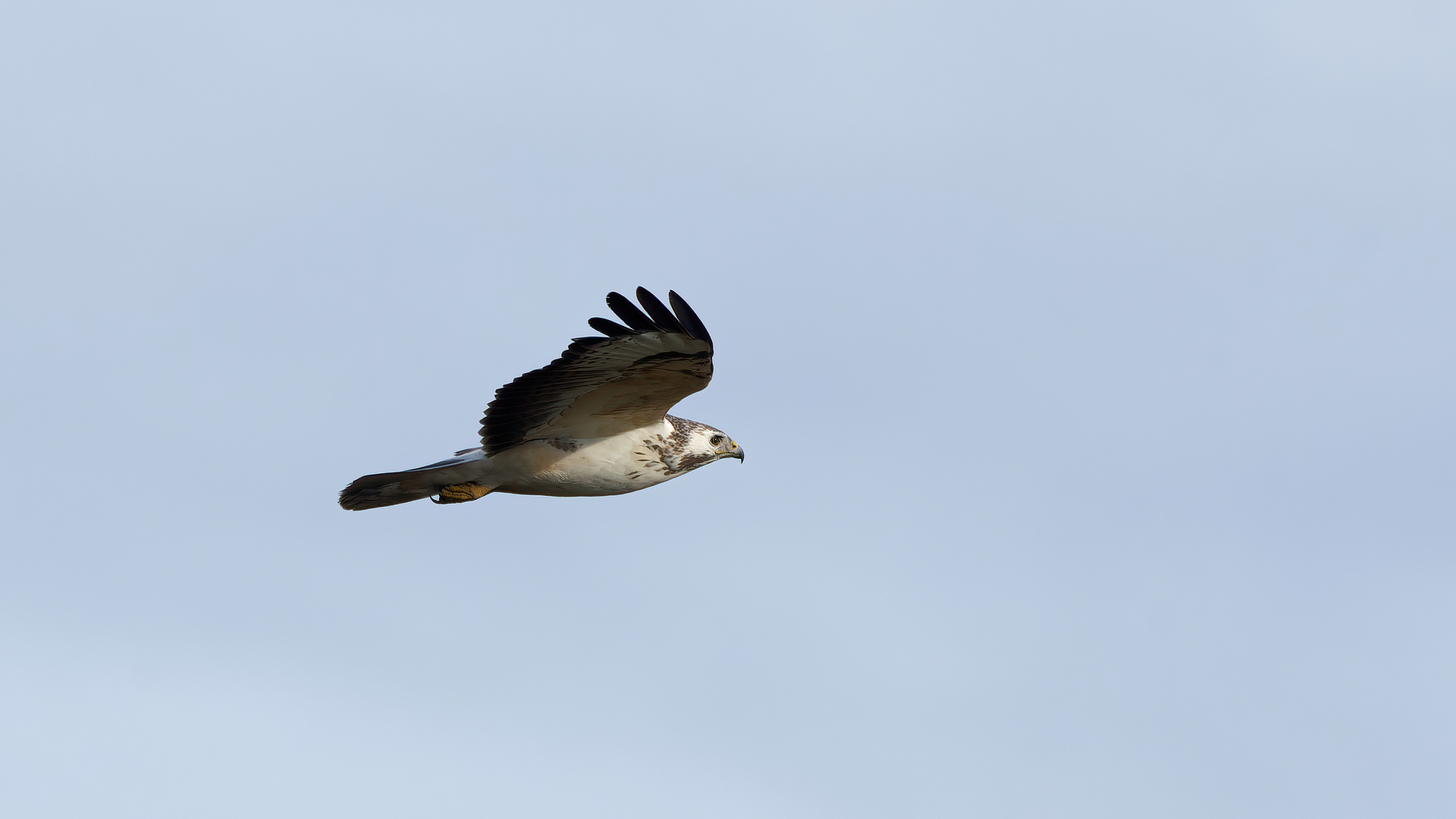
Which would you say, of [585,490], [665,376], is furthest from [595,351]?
[585,490]

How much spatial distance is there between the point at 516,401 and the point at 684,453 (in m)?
1.62

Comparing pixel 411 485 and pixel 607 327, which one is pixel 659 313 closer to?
pixel 607 327

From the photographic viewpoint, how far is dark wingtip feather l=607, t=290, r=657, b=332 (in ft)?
34.4

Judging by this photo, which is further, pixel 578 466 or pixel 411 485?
pixel 578 466

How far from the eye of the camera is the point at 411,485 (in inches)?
469

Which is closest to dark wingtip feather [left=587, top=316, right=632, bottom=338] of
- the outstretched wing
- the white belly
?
the outstretched wing

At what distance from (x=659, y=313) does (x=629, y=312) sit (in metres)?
0.20

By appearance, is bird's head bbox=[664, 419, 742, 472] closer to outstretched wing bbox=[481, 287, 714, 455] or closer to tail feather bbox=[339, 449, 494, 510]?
outstretched wing bbox=[481, 287, 714, 455]

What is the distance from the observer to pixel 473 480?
12016 mm

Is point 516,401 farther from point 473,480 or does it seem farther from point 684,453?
point 684,453

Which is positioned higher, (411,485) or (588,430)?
(588,430)

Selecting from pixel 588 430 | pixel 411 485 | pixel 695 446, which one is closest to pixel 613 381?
pixel 588 430

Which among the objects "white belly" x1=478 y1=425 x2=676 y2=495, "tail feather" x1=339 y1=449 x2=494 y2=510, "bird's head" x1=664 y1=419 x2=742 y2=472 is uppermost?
"bird's head" x1=664 y1=419 x2=742 y2=472

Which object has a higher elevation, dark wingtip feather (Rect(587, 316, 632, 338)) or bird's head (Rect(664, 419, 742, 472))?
bird's head (Rect(664, 419, 742, 472))
